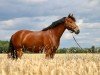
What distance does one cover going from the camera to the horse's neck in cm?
1508

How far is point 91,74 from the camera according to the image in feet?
16.9

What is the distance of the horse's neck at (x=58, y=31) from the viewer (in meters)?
15.1

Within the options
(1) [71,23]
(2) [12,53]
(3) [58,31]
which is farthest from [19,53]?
(1) [71,23]

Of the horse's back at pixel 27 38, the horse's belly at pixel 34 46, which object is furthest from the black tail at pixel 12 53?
the horse's belly at pixel 34 46

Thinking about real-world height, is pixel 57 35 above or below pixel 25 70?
above

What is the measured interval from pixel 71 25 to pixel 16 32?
263 centimetres

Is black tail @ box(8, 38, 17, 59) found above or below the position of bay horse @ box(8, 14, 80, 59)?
below

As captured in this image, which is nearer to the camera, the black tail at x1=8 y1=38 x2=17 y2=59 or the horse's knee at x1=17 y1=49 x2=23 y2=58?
the horse's knee at x1=17 y1=49 x2=23 y2=58

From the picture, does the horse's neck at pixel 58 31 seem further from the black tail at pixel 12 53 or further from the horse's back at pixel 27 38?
the black tail at pixel 12 53

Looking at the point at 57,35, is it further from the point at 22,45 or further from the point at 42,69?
the point at 42,69

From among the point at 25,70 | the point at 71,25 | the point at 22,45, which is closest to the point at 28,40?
the point at 22,45

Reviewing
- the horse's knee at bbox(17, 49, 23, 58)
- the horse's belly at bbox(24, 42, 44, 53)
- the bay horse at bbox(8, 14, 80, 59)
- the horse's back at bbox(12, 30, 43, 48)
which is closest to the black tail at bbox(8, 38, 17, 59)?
the bay horse at bbox(8, 14, 80, 59)

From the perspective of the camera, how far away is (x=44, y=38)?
1493cm

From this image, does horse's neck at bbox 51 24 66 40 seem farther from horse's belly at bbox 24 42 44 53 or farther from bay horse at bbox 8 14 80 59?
horse's belly at bbox 24 42 44 53
